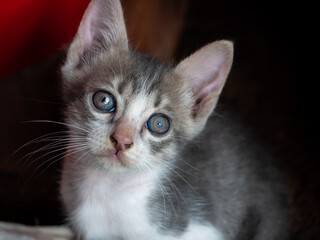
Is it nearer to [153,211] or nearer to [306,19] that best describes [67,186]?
[153,211]

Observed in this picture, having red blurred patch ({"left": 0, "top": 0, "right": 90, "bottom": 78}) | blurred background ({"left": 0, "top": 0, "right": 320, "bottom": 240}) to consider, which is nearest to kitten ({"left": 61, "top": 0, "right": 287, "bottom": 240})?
blurred background ({"left": 0, "top": 0, "right": 320, "bottom": 240})

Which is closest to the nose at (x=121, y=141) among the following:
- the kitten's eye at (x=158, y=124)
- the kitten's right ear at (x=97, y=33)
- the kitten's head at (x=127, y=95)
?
the kitten's head at (x=127, y=95)

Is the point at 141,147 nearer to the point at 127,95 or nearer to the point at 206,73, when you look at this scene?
the point at 127,95

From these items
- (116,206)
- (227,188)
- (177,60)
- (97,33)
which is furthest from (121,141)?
(177,60)

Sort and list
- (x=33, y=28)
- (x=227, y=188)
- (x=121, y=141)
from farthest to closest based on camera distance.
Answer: (x=33, y=28), (x=227, y=188), (x=121, y=141)

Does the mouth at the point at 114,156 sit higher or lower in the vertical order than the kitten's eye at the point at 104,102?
lower

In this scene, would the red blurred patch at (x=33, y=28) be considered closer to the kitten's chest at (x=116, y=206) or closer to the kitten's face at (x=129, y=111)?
the kitten's face at (x=129, y=111)

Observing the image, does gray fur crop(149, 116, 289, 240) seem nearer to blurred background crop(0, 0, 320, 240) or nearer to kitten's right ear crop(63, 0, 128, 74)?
blurred background crop(0, 0, 320, 240)
